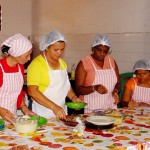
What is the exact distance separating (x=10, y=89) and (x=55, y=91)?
426 mm

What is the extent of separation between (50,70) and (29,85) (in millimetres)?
253

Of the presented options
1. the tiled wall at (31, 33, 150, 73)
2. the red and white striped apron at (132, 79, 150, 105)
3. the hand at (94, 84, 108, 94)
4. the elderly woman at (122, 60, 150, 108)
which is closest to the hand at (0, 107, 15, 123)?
the hand at (94, 84, 108, 94)

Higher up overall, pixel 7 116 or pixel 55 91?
pixel 55 91

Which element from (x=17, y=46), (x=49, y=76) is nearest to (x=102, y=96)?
(x=49, y=76)

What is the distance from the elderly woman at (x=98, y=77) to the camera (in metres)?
3.01

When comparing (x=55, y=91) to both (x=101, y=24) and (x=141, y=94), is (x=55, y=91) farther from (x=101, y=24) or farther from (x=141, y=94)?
(x=101, y=24)

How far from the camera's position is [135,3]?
4.37 metres

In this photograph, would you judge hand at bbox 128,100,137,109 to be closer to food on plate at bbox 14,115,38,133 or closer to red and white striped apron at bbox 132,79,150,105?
red and white striped apron at bbox 132,79,150,105

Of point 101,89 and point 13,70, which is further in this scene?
point 101,89

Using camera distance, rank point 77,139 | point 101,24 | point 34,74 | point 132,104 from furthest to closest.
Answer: point 101,24
point 132,104
point 34,74
point 77,139

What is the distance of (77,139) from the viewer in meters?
1.83

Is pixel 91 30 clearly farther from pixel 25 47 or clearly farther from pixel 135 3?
pixel 25 47

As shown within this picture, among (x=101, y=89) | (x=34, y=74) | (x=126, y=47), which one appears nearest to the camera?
(x=34, y=74)

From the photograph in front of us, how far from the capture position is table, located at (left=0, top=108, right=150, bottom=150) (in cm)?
169
